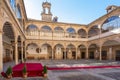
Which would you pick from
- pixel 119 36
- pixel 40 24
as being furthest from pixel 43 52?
pixel 119 36

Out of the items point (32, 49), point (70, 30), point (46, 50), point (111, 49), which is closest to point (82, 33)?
point (70, 30)

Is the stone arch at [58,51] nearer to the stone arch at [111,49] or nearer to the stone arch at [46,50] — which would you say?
the stone arch at [46,50]

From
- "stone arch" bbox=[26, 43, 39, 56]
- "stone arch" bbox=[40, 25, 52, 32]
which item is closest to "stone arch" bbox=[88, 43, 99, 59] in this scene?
"stone arch" bbox=[40, 25, 52, 32]

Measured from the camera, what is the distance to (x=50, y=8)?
35.2 m

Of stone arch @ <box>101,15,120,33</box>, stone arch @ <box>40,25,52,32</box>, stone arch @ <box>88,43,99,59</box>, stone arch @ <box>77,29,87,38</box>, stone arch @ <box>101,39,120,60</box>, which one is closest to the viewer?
stone arch @ <box>101,15,120,33</box>

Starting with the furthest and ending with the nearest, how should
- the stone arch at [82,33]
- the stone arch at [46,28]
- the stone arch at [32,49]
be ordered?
the stone arch at [82,33] < the stone arch at [32,49] < the stone arch at [46,28]

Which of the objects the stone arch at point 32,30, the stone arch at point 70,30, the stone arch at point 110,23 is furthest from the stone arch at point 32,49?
the stone arch at point 110,23

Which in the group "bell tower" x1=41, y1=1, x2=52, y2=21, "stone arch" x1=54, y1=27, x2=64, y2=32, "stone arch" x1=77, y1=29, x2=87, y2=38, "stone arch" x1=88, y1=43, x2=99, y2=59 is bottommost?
"stone arch" x1=88, y1=43, x2=99, y2=59

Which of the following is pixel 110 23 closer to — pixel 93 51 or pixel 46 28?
pixel 93 51

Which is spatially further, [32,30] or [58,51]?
[58,51]

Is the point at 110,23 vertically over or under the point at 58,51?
over

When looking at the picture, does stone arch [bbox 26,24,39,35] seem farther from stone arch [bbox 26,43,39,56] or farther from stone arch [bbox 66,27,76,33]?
stone arch [bbox 66,27,76,33]

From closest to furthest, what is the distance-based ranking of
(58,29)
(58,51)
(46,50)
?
(58,29) → (46,50) → (58,51)

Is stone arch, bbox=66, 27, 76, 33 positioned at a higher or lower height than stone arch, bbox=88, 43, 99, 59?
higher
